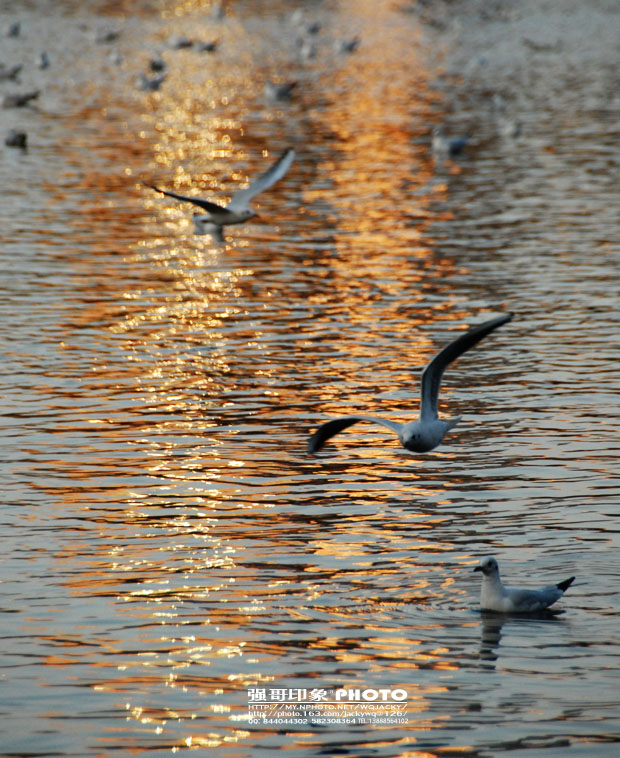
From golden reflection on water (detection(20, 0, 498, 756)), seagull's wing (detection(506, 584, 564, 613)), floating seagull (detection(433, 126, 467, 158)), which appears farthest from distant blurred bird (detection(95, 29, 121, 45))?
seagull's wing (detection(506, 584, 564, 613))

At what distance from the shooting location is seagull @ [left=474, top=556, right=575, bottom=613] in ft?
43.1

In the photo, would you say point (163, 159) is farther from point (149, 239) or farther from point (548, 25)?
point (548, 25)

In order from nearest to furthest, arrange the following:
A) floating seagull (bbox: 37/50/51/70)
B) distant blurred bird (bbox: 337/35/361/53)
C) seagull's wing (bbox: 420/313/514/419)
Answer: seagull's wing (bbox: 420/313/514/419) → floating seagull (bbox: 37/50/51/70) → distant blurred bird (bbox: 337/35/361/53)

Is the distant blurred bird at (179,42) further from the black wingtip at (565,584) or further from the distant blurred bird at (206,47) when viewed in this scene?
the black wingtip at (565,584)

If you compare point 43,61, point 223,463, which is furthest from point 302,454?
point 43,61

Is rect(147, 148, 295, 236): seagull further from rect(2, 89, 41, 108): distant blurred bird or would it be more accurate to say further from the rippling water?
rect(2, 89, 41, 108): distant blurred bird

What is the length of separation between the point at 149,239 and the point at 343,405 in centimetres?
1420

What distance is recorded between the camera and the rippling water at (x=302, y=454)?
11797 mm

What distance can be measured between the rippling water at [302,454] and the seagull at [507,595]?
206mm

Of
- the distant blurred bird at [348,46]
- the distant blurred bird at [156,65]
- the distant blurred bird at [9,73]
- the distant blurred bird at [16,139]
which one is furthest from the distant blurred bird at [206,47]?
the distant blurred bird at [16,139]

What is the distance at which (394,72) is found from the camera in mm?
68375

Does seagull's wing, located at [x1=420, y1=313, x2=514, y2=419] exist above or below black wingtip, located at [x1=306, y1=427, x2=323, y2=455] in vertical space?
above

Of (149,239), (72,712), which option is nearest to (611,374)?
(72,712)

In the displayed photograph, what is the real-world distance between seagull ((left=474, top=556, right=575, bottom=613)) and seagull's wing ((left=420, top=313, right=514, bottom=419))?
1.76m
